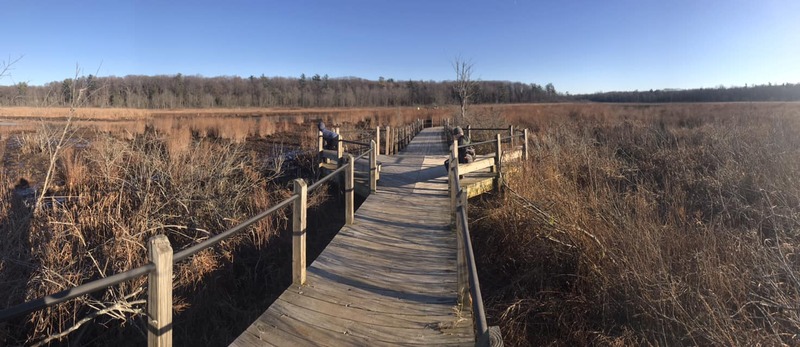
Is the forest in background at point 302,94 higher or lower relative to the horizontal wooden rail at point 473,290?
higher

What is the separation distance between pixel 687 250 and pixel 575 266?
1.13 m

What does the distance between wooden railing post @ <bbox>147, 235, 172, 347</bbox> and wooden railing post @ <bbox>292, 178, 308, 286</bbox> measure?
1.62 metres

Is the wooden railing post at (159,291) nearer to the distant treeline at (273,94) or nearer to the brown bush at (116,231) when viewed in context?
the brown bush at (116,231)

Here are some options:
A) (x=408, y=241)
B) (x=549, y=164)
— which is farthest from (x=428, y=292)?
(x=549, y=164)

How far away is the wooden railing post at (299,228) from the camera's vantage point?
392cm

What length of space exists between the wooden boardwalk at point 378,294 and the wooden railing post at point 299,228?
133 mm

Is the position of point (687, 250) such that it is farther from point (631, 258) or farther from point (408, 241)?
point (408, 241)

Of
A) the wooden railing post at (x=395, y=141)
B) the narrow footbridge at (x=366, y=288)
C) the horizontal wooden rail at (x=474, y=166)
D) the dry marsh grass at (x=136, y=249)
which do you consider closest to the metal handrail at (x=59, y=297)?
the narrow footbridge at (x=366, y=288)

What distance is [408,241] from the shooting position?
5.46 metres

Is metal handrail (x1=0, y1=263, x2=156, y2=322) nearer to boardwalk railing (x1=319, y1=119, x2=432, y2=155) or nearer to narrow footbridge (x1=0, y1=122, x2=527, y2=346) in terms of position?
narrow footbridge (x1=0, y1=122, x2=527, y2=346)

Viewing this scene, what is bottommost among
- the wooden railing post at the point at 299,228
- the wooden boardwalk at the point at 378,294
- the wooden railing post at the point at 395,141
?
the wooden boardwalk at the point at 378,294

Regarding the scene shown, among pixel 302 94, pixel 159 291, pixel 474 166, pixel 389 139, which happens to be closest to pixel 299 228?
pixel 159 291

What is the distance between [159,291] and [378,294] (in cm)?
205

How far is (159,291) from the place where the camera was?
7.39 ft
